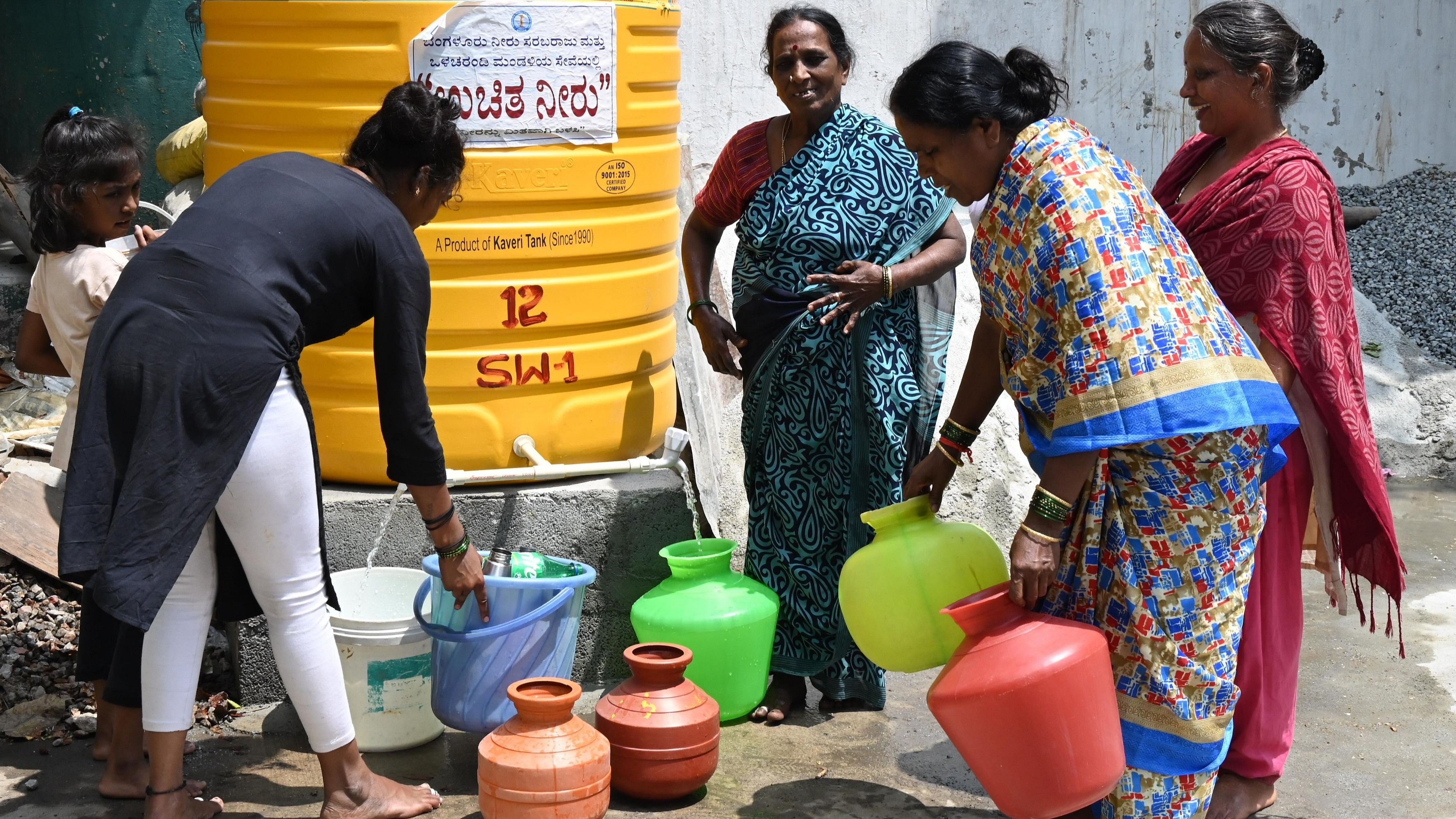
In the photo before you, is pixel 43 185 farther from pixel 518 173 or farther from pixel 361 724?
pixel 361 724

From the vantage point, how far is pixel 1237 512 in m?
2.51

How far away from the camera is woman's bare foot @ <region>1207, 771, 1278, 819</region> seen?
2.97m

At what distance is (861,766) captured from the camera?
3.35m

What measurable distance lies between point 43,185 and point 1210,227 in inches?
103

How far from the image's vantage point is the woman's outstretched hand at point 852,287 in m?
3.38

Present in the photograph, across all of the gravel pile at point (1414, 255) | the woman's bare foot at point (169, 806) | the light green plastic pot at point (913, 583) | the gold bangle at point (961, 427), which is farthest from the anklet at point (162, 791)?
Answer: the gravel pile at point (1414, 255)

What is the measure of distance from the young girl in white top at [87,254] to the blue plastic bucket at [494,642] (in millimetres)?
612

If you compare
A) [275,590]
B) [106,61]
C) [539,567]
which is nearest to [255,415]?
[275,590]

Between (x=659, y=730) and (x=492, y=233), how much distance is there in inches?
53.2

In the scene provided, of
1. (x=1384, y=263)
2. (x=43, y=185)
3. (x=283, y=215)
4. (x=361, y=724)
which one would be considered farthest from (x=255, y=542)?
(x=1384, y=263)

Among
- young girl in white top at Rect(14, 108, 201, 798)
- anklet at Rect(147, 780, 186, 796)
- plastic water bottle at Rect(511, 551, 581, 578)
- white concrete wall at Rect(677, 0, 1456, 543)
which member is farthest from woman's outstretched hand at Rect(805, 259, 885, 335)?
anklet at Rect(147, 780, 186, 796)

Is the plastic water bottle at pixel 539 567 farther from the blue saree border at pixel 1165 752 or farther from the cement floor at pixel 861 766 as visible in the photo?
the blue saree border at pixel 1165 752

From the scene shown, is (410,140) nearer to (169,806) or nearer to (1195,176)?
(169,806)

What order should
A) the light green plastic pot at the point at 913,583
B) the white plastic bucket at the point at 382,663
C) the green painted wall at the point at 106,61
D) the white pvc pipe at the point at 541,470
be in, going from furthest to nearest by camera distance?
1. the green painted wall at the point at 106,61
2. the white pvc pipe at the point at 541,470
3. the white plastic bucket at the point at 382,663
4. the light green plastic pot at the point at 913,583
